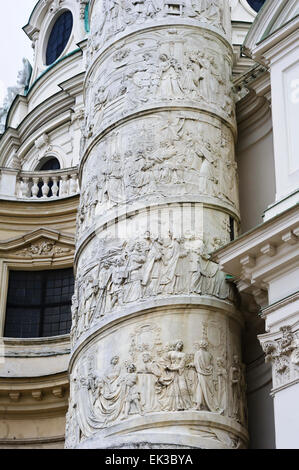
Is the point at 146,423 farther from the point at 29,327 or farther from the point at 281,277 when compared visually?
the point at 29,327

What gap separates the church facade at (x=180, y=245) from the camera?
13117mm

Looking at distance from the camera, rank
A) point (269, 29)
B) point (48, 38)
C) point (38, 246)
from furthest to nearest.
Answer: point (48, 38) → point (38, 246) → point (269, 29)

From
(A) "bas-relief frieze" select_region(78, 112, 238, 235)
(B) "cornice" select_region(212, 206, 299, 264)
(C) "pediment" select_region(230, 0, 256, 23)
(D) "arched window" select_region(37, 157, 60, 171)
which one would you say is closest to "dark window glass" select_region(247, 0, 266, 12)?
(C) "pediment" select_region(230, 0, 256, 23)

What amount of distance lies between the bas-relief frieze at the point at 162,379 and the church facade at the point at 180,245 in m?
0.02

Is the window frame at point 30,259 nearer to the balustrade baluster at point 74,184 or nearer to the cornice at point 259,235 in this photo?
the balustrade baluster at point 74,184

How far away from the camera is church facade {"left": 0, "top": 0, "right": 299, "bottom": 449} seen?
43.0 feet

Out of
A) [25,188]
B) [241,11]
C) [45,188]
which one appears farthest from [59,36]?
[45,188]

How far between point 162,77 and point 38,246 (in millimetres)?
5747

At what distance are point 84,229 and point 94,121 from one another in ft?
5.47

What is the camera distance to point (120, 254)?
14359mm

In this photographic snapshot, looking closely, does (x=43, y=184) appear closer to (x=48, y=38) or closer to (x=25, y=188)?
(x=25, y=188)

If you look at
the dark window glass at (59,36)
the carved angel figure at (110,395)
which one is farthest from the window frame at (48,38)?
the carved angel figure at (110,395)

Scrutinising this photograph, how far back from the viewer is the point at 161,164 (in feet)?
48.5

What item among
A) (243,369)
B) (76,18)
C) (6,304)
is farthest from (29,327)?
(76,18)
